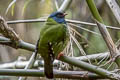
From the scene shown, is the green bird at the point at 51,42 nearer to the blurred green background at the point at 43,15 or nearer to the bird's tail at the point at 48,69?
the bird's tail at the point at 48,69

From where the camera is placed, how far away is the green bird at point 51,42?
197cm

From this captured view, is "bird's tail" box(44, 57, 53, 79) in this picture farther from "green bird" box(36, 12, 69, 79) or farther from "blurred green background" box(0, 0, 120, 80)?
"blurred green background" box(0, 0, 120, 80)

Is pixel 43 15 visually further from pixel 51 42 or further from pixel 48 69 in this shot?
pixel 48 69

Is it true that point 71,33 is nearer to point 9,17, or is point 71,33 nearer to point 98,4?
point 98,4

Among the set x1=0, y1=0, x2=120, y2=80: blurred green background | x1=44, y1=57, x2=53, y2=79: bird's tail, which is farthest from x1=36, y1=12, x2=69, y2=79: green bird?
x1=0, y1=0, x2=120, y2=80: blurred green background

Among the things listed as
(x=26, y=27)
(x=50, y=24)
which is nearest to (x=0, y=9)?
(x=26, y=27)

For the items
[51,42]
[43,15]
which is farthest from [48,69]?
[43,15]

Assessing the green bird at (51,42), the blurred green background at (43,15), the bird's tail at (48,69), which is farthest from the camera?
the blurred green background at (43,15)

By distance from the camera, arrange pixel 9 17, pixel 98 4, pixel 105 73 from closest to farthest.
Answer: pixel 105 73 < pixel 98 4 < pixel 9 17

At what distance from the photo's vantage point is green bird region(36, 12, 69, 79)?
1.97 meters

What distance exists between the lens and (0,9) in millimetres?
4535

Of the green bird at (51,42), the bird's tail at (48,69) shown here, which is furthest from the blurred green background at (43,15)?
the bird's tail at (48,69)

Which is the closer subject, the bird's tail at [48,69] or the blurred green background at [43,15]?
the bird's tail at [48,69]

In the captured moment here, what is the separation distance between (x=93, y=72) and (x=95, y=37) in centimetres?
170
